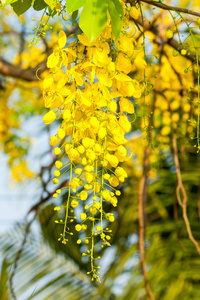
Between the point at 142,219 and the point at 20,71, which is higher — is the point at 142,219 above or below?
below

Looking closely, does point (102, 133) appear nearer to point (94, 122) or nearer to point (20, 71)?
point (94, 122)

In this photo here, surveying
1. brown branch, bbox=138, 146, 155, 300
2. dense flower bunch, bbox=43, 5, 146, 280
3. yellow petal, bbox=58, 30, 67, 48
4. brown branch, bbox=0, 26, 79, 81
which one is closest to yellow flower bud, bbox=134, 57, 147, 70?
dense flower bunch, bbox=43, 5, 146, 280

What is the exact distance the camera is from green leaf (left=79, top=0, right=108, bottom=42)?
16.6 inches

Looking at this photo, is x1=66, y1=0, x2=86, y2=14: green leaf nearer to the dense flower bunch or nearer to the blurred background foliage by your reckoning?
the dense flower bunch

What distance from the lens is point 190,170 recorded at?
1.53m

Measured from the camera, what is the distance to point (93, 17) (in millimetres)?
424

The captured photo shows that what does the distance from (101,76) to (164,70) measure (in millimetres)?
1169

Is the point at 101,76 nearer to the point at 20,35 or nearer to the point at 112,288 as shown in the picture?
the point at 112,288

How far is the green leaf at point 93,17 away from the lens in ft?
1.39

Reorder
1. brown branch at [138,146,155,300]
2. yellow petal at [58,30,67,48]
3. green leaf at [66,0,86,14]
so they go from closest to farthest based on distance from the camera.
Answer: green leaf at [66,0,86,14], yellow petal at [58,30,67,48], brown branch at [138,146,155,300]

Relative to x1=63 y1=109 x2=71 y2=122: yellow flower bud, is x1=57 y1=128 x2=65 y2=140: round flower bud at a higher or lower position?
lower

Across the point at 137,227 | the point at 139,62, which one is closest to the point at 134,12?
the point at 139,62

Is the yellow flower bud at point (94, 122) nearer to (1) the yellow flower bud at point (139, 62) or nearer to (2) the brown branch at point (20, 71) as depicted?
A: (1) the yellow flower bud at point (139, 62)

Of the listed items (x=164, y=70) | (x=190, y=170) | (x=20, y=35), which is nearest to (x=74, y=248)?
(x=190, y=170)
